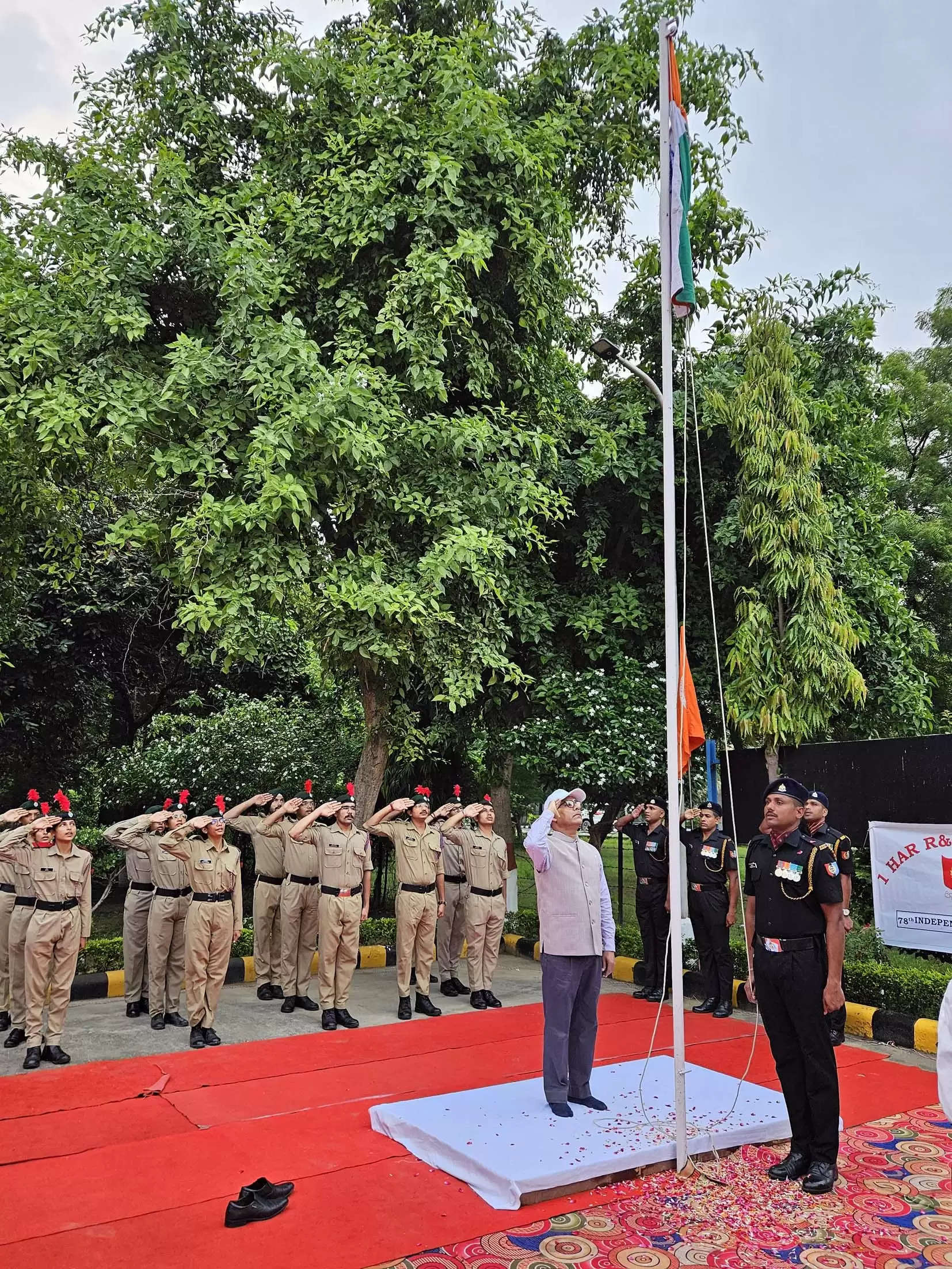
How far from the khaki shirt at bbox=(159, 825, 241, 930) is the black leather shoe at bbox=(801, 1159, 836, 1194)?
15.4ft

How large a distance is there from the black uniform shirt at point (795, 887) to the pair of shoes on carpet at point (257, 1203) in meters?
2.60

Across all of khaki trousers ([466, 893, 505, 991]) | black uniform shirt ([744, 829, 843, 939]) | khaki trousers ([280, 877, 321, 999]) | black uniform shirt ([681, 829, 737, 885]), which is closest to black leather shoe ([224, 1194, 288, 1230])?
black uniform shirt ([744, 829, 843, 939])

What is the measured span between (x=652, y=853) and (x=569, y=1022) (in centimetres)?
391

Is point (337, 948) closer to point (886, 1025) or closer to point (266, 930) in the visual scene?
point (266, 930)

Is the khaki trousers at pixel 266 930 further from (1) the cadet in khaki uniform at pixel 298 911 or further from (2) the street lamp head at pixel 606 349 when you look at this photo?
(2) the street lamp head at pixel 606 349

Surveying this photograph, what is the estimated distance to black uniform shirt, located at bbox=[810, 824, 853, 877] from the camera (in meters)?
7.14

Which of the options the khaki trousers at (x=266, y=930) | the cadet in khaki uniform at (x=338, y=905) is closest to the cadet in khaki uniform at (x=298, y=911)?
the khaki trousers at (x=266, y=930)

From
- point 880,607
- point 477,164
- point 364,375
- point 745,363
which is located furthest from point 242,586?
point 880,607

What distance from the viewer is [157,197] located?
10148 millimetres

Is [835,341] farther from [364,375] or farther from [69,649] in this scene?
[69,649]

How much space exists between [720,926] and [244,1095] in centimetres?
440

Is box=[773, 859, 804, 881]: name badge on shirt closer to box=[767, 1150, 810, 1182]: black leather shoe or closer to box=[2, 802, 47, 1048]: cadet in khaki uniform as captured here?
box=[767, 1150, 810, 1182]: black leather shoe

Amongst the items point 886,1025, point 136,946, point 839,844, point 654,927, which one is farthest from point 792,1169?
point 136,946

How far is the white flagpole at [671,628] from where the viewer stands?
4961 mm
